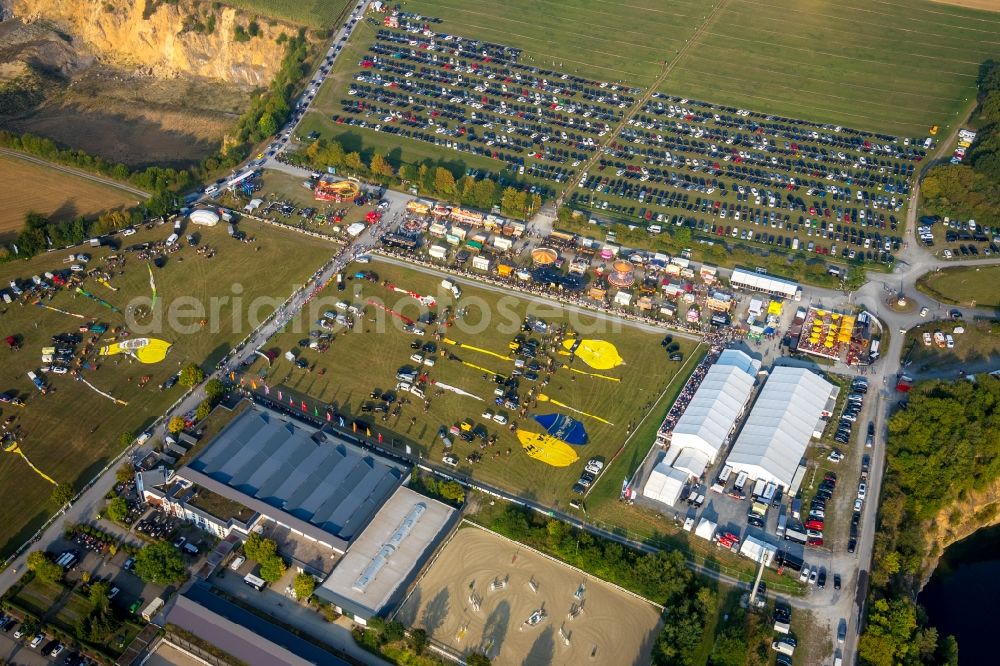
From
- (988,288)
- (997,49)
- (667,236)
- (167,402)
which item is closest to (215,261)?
(167,402)

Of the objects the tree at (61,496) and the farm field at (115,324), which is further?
the farm field at (115,324)

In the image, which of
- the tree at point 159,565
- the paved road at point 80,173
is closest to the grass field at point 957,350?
the tree at point 159,565

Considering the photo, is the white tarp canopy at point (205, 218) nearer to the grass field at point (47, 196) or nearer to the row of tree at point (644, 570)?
the grass field at point (47, 196)

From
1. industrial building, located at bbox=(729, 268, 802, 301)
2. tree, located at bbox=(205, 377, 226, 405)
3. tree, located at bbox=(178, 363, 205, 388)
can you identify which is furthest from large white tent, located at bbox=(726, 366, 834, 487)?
tree, located at bbox=(178, 363, 205, 388)

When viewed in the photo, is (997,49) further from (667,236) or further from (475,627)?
(475,627)

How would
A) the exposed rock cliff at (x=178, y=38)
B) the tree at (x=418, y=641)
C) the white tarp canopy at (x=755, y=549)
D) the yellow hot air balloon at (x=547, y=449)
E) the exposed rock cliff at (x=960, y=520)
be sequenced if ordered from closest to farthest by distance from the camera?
the tree at (x=418, y=641)
the white tarp canopy at (x=755, y=549)
the exposed rock cliff at (x=960, y=520)
the yellow hot air balloon at (x=547, y=449)
the exposed rock cliff at (x=178, y=38)

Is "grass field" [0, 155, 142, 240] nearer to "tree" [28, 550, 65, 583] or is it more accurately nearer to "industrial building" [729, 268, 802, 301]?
"tree" [28, 550, 65, 583]

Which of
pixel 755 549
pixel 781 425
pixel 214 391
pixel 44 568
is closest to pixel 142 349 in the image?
pixel 214 391

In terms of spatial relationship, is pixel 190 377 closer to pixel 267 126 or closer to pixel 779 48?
pixel 267 126
